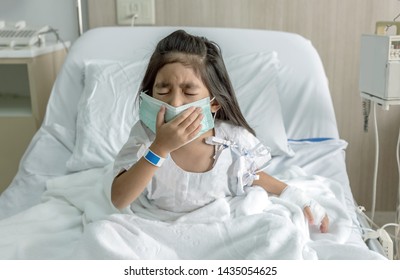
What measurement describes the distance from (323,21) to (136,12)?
0.77 meters

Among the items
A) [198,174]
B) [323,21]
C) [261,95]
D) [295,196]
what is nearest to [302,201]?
[295,196]

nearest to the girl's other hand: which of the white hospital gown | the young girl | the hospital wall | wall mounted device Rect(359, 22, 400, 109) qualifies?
the young girl

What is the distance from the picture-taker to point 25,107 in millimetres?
2084

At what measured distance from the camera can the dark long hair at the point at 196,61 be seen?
3.65 ft

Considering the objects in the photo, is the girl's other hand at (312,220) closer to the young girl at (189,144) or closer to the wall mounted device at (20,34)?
the young girl at (189,144)

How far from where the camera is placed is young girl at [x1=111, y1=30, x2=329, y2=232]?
103 cm

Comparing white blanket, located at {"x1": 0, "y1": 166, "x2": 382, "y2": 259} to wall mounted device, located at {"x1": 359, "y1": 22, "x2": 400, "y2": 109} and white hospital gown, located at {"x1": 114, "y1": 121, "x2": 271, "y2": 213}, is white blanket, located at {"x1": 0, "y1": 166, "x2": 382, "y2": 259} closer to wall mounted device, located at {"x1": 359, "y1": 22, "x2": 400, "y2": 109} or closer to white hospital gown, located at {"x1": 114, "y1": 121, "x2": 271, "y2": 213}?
white hospital gown, located at {"x1": 114, "y1": 121, "x2": 271, "y2": 213}

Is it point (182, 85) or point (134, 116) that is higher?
point (182, 85)

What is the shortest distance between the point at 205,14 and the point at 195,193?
1.13m

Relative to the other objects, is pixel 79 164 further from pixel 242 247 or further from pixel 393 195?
pixel 393 195

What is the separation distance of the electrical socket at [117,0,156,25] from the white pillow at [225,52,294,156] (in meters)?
0.48

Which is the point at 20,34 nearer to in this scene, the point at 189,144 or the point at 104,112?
the point at 104,112

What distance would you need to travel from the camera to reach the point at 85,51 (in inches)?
74.2

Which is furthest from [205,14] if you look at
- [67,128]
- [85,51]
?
[67,128]
